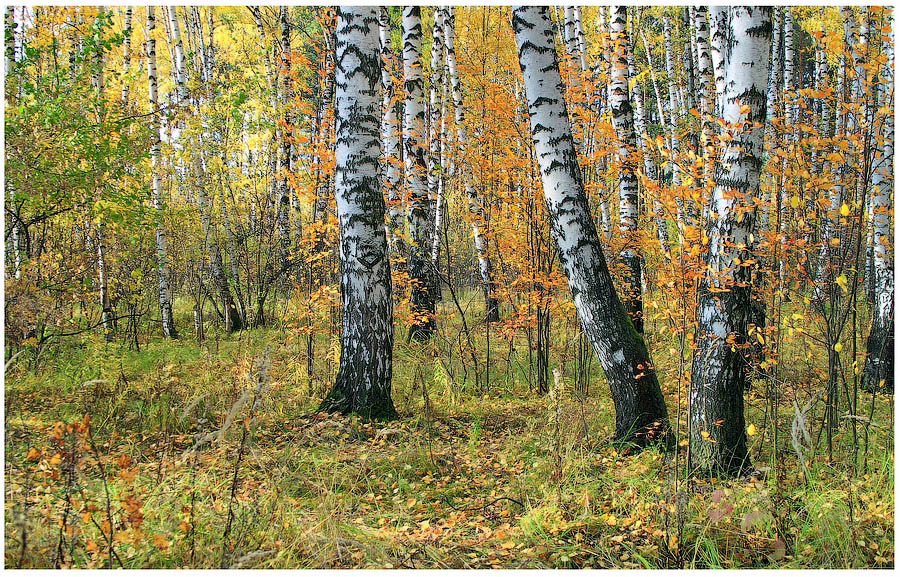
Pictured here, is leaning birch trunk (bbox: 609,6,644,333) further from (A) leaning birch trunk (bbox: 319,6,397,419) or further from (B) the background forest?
(A) leaning birch trunk (bbox: 319,6,397,419)

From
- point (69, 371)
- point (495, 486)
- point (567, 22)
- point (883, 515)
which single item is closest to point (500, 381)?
point (495, 486)

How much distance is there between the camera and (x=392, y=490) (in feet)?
11.3

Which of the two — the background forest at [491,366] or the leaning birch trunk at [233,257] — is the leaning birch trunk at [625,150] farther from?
the leaning birch trunk at [233,257]

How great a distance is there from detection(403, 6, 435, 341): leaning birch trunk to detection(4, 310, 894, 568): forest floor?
2.87 m

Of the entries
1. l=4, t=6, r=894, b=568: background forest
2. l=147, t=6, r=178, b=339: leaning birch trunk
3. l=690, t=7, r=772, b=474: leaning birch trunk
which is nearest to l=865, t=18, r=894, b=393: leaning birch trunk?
l=4, t=6, r=894, b=568: background forest

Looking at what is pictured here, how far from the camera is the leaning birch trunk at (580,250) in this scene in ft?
12.8

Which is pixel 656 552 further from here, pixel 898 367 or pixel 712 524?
pixel 898 367

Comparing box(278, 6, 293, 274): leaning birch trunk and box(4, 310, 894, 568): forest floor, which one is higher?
box(278, 6, 293, 274): leaning birch trunk

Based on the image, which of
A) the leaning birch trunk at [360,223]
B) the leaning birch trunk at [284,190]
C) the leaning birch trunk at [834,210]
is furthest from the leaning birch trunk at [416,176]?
the leaning birch trunk at [834,210]

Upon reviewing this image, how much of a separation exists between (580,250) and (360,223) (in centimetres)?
182

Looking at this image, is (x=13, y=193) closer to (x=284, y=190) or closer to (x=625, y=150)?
(x=284, y=190)

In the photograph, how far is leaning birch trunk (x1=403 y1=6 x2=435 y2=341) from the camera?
293 inches

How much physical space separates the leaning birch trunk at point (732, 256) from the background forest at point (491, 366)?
0.05 feet

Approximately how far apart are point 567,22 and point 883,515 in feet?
26.0
